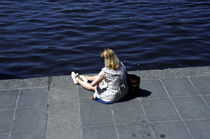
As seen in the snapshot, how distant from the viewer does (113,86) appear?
6.57m

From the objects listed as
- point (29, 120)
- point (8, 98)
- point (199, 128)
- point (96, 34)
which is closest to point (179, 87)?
point (199, 128)

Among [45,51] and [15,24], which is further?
[15,24]

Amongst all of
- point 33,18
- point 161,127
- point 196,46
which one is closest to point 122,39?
point 196,46

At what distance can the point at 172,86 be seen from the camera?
7.16m

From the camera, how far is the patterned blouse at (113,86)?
6488 mm

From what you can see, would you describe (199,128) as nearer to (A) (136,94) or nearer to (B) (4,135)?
(A) (136,94)

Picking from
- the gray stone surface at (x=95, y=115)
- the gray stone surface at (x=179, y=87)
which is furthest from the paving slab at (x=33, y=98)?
the gray stone surface at (x=179, y=87)

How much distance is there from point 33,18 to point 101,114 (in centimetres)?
861

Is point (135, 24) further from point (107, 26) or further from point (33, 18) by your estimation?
point (33, 18)

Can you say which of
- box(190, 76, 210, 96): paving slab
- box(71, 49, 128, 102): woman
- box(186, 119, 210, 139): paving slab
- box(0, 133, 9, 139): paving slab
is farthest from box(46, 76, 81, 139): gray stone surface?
box(190, 76, 210, 96): paving slab

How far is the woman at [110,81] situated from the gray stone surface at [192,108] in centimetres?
110

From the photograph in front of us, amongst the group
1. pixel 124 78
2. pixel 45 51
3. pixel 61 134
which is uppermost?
pixel 124 78

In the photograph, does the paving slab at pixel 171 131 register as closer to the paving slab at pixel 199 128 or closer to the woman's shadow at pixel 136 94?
the paving slab at pixel 199 128

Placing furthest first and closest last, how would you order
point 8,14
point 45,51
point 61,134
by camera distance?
1. point 8,14
2. point 45,51
3. point 61,134
